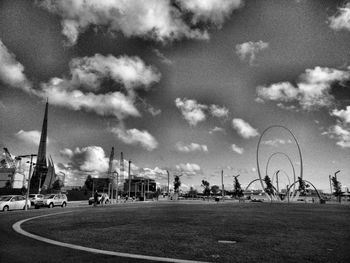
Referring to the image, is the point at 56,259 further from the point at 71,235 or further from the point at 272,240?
the point at 272,240

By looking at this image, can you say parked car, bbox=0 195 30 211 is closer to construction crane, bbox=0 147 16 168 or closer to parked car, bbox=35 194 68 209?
parked car, bbox=35 194 68 209

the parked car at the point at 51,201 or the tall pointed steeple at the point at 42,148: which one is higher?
the tall pointed steeple at the point at 42,148

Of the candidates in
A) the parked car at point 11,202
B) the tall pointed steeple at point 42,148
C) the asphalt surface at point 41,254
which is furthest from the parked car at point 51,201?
the tall pointed steeple at point 42,148

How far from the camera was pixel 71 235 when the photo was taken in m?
11.2

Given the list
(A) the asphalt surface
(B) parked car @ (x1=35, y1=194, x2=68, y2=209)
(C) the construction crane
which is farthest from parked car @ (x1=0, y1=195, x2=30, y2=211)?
(C) the construction crane

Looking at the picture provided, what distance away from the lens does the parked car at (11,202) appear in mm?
29038

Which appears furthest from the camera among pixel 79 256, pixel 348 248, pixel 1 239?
pixel 1 239

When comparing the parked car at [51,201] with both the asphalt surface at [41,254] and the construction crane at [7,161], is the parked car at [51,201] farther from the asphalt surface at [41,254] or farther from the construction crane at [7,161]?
the construction crane at [7,161]

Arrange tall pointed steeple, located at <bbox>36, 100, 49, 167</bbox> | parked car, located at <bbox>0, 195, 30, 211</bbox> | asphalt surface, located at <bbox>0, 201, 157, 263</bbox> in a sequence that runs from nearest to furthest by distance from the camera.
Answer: asphalt surface, located at <bbox>0, 201, 157, 263</bbox>, parked car, located at <bbox>0, 195, 30, 211</bbox>, tall pointed steeple, located at <bbox>36, 100, 49, 167</bbox>

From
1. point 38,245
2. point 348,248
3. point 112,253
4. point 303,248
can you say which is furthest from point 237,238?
point 38,245

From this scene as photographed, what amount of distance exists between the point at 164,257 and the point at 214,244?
2493mm

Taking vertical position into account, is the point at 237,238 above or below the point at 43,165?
below

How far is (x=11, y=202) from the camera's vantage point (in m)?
30.2

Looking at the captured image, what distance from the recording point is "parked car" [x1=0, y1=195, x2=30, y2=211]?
29038 millimetres
